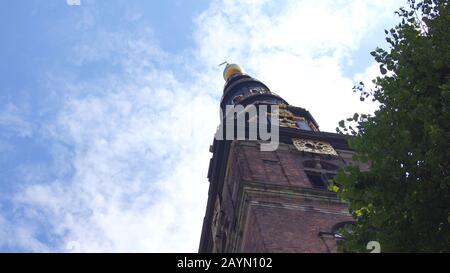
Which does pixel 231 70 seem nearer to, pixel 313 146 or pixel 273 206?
pixel 313 146

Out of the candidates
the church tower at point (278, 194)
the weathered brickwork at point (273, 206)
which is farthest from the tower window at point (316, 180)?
the weathered brickwork at point (273, 206)

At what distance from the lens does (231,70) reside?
4781 cm

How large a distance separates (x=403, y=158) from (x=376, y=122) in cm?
136

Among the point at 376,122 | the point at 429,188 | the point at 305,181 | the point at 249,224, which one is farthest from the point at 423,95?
the point at 305,181

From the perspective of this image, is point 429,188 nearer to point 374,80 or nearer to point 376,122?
point 376,122

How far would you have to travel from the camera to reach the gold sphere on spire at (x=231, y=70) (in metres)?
47.4

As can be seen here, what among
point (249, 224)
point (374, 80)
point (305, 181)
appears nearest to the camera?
point (374, 80)

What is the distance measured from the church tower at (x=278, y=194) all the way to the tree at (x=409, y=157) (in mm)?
8006

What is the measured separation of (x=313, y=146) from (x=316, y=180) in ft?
9.74

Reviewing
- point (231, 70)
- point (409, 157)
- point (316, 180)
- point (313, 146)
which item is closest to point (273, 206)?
point (316, 180)

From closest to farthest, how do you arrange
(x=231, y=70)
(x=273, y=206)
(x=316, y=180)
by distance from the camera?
(x=273, y=206) < (x=316, y=180) < (x=231, y=70)

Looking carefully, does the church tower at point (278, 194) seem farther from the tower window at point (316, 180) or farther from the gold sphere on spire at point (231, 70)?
the gold sphere on spire at point (231, 70)

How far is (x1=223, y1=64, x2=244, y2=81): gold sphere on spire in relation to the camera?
1866 inches
